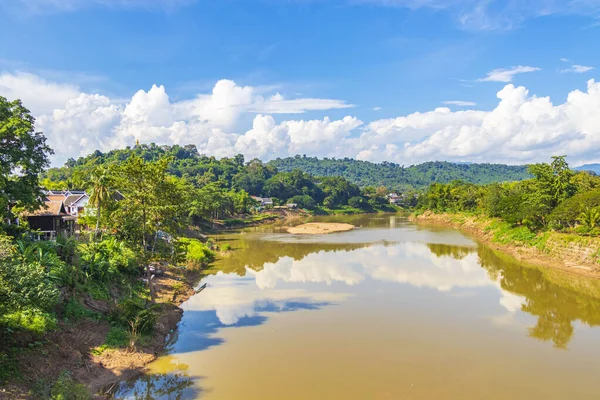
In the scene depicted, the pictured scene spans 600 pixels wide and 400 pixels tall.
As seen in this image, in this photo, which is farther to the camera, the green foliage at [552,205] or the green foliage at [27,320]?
the green foliage at [552,205]

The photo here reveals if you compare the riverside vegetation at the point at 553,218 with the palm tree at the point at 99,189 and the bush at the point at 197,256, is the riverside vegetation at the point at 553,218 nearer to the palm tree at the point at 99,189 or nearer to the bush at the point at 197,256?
the bush at the point at 197,256

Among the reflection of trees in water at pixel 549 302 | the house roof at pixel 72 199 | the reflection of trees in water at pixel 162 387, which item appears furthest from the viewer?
the house roof at pixel 72 199

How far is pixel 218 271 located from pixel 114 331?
2097 cm

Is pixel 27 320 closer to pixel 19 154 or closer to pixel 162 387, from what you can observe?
pixel 162 387

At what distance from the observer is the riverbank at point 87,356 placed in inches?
571

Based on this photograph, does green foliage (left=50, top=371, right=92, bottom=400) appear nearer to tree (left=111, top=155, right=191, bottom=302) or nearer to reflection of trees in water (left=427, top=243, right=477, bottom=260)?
tree (left=111, top=155, right=191, bottom=302)

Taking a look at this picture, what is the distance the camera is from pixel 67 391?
13.8 metres

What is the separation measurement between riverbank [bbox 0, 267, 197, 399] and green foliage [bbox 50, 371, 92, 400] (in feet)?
1.21

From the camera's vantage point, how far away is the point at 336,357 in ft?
65.0

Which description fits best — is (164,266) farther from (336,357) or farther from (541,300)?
(541,300)

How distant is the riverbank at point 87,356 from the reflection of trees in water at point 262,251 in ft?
62.6

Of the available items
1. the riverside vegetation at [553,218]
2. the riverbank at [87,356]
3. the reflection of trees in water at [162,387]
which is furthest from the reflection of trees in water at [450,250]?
the reflection of trees in water at [162,387]

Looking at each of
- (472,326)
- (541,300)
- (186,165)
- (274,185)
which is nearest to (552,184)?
(541,300)

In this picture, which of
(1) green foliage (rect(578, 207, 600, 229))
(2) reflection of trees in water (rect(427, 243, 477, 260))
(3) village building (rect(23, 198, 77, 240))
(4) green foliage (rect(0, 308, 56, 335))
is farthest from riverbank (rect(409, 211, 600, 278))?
(3) village building (rect(23, 198, 77, 240))
